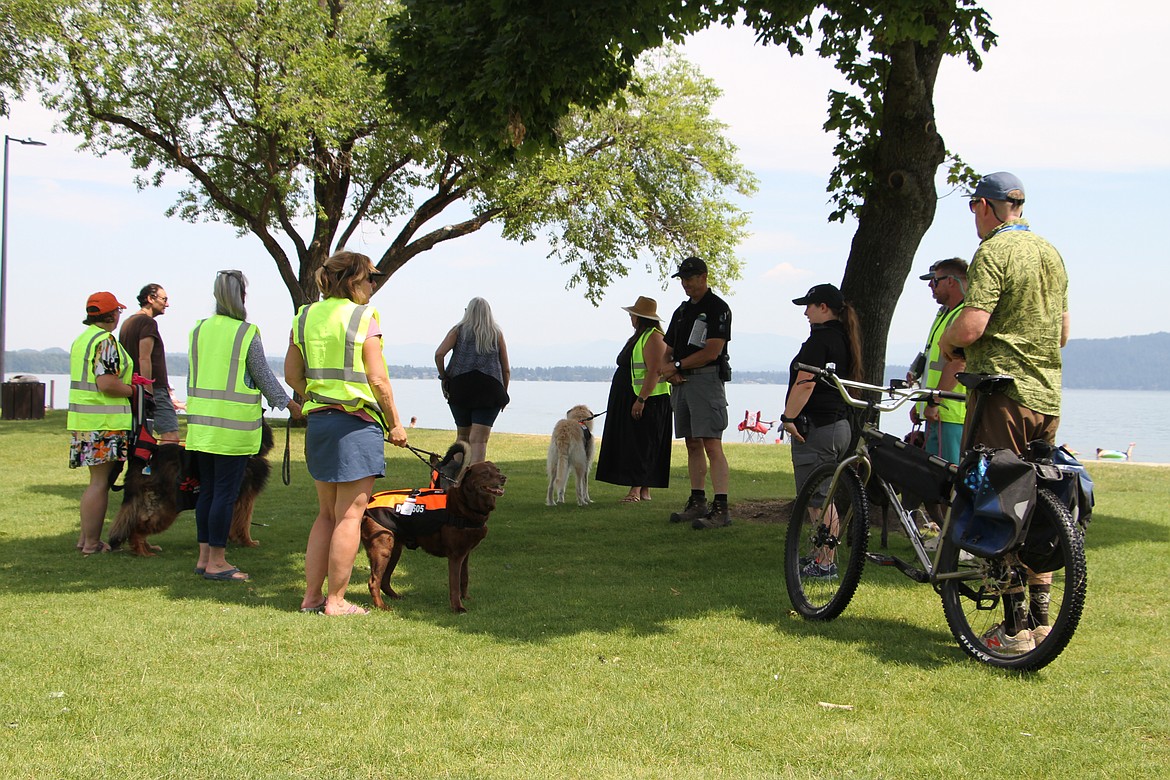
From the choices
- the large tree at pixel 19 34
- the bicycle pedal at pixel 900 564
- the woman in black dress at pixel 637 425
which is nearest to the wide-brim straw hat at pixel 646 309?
the woman in black dress at pixel 637 425

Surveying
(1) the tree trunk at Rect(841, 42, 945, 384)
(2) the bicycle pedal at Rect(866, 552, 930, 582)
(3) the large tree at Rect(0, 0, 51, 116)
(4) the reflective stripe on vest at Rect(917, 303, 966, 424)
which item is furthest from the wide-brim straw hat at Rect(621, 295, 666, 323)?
(3) the large tree at Rect(0, 0, 51, 116)

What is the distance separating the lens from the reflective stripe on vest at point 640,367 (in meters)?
11.1

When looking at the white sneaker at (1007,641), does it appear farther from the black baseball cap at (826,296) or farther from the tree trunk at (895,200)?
the tree trunk at (895,200)

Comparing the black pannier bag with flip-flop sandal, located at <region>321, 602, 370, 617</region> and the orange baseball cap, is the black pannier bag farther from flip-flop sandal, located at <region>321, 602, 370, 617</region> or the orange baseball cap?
the orange baseball cap

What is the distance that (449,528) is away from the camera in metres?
6.43

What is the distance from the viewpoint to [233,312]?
7.41 m

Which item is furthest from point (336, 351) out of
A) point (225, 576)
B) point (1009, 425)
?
point (1009, 425)

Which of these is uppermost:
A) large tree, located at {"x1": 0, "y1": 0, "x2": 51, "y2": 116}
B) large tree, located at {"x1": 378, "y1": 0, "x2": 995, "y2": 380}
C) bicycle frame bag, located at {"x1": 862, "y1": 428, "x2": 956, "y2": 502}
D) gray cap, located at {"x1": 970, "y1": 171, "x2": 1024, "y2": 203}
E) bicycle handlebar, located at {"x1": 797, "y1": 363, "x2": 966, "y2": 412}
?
large tree, located at {"x1": 0, "y1": 0, "x2": 51, "y2": 116}

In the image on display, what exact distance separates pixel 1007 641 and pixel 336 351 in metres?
3.97

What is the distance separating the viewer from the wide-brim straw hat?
1125 cm

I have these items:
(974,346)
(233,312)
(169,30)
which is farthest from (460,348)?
(169,30)

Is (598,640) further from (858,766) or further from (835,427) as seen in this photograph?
(835,427)

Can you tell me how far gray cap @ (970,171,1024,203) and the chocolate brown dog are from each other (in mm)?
3195

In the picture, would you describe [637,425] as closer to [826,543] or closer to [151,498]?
[151,498]
